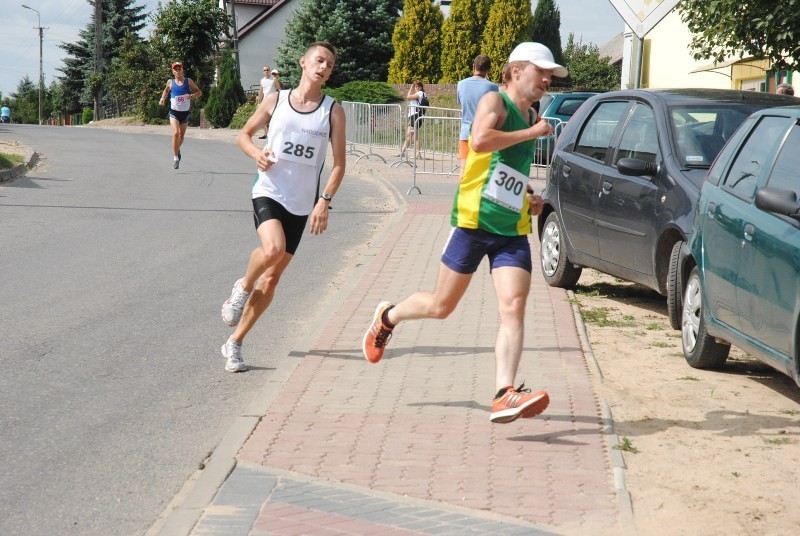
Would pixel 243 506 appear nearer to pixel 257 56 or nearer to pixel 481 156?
pixel 481 156

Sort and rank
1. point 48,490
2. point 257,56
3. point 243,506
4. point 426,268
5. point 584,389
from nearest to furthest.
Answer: point 243,506 → point 48,490 → point 584,389 → point 426,268 → point 257,56

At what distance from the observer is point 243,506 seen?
4.66 meters

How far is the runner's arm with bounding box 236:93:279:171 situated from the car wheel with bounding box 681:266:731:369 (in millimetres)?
2788

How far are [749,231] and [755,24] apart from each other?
8566 mm

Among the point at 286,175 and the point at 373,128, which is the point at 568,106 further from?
the point at 286,175

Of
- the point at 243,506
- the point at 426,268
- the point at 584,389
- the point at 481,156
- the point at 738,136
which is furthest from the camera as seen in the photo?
the point at 426,268

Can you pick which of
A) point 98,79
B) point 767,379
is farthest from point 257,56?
point 767,379

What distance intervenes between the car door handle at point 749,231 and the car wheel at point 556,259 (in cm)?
365

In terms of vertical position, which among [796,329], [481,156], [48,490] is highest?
[481,156]

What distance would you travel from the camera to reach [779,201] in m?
5.88

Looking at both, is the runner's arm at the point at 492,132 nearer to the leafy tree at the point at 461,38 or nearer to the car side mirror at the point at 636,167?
the car side mirror at the point at 636,167

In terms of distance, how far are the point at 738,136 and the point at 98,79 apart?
223 ft

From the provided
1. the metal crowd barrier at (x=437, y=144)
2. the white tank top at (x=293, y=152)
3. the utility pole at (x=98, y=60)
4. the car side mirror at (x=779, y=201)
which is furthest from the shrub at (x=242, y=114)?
the car side mirror at (x=779, y=201)

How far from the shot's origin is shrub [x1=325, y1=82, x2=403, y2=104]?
1663 inches
